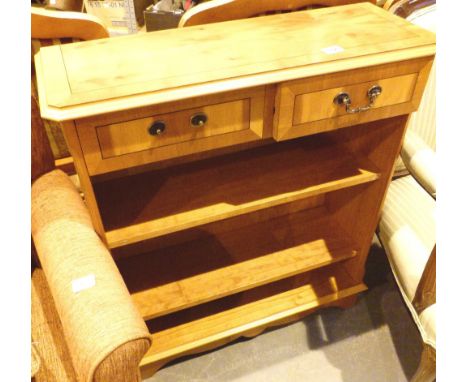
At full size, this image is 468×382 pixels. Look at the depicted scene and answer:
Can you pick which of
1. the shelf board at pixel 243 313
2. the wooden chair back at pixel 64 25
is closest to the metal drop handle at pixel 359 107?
the wooden chair back at pixel 64 25

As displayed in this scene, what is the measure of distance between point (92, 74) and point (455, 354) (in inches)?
32.3

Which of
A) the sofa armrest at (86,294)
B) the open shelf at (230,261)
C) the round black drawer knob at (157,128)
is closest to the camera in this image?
the sofa armrest at (86,294)

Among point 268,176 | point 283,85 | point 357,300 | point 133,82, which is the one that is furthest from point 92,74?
point 357,300

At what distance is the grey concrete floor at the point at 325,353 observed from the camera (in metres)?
1.46

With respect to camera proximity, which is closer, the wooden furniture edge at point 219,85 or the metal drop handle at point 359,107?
the wooden furniture edge at point 219,85

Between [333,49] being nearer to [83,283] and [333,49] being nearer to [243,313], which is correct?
[83,283]

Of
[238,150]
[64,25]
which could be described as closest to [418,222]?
[238,150]

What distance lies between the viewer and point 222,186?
4.00 feet

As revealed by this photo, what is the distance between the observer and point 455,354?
28.6 inches

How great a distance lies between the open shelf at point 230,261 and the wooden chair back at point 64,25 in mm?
677

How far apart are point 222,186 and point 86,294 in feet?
1.61

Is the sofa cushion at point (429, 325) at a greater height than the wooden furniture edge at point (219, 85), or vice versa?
the wooden furniture edge at point (219, 85)

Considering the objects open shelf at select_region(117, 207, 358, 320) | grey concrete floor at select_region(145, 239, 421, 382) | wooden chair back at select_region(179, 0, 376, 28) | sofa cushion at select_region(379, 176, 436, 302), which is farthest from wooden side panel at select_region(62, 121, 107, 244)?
sofa cushion at select_region(379, 176, 436, 302)

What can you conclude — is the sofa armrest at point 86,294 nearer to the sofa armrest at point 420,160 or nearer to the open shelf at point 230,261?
the open shelf at point 230,261
